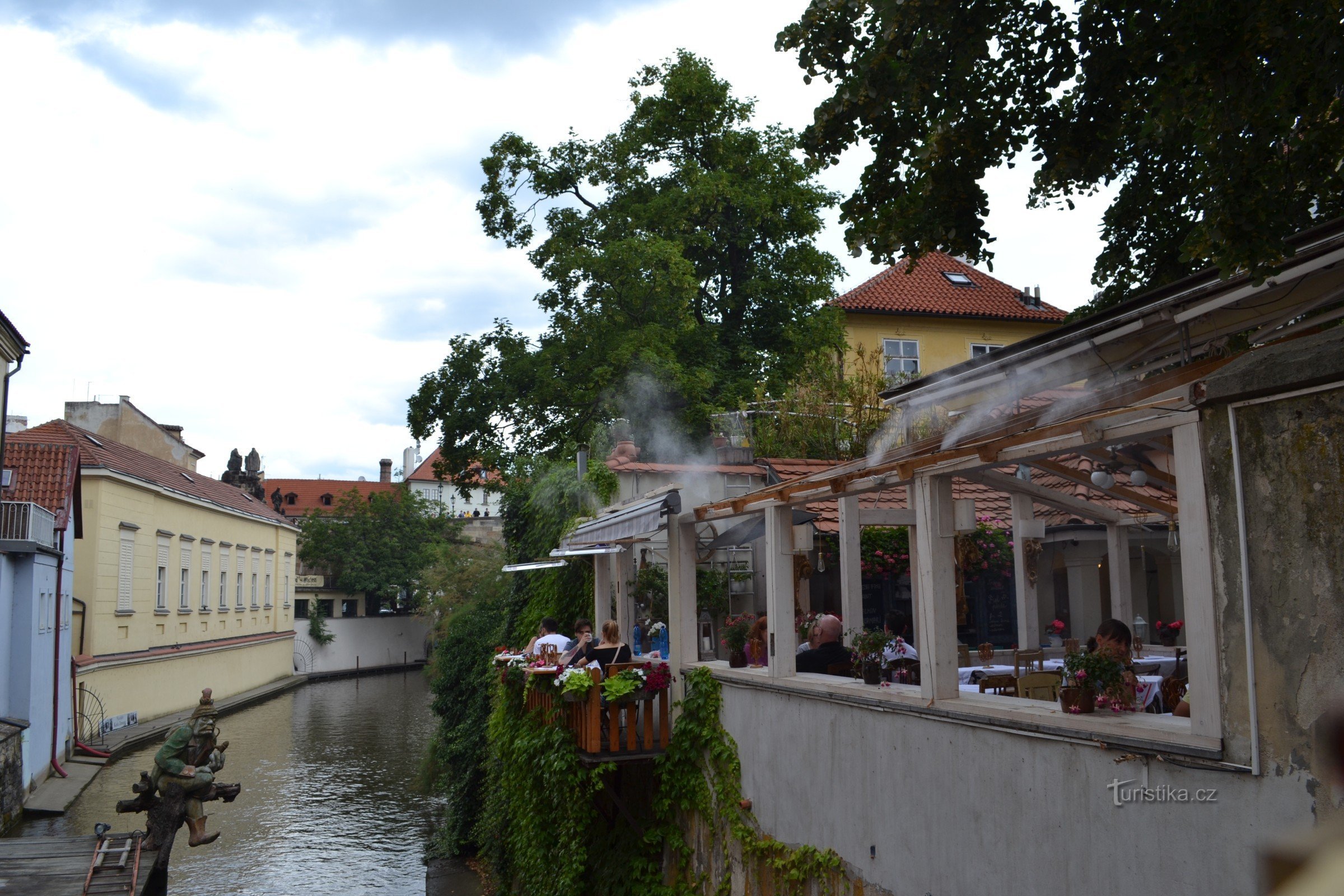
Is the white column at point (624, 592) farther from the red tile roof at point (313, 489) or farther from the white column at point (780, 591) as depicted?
the red tile roof at point (313, 489)

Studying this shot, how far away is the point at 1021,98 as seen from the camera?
25.6 ft

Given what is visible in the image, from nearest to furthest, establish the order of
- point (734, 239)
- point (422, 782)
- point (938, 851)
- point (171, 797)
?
point (938, 851) < point (171, 797) < point (422, 782) < point (734, 239)

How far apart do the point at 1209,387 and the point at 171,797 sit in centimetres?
1288

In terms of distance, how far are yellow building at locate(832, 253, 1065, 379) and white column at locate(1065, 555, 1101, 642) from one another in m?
13.6

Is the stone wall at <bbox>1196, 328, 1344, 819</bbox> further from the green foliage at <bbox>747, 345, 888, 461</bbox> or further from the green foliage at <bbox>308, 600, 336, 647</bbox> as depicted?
the green foliage at <bbox>308, 600, 336, 647</bbox>

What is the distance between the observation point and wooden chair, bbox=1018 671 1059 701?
275 inches

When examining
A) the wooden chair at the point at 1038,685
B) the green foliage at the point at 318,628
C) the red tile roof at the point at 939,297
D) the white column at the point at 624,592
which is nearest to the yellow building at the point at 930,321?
the red tile roof at the point at 939,297

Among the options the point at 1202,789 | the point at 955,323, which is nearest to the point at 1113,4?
the point at 1202,789

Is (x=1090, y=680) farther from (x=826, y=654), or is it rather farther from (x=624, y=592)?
(x=624, y=592)

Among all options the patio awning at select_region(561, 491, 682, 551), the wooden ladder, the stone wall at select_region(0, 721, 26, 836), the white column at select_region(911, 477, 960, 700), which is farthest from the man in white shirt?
the stone wall at select_region(0, 721, 26, 836)

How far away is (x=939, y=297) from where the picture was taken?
30359 millimetres

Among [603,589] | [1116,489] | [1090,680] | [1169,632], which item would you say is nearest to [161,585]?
[603,589]

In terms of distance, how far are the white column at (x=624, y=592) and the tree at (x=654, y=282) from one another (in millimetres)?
9126

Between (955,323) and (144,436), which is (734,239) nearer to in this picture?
(955,323)
